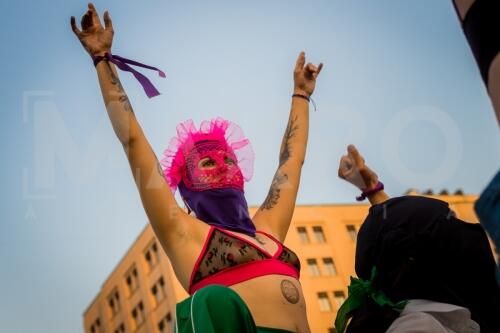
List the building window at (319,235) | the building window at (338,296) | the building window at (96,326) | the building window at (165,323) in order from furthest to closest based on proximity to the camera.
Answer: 1. the building window at (96,326)
2. the building window at (319,235)
3. the building window at (338,296)
4. the building window at (165,323)

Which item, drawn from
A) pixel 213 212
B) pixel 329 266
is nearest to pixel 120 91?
pixel 213 212

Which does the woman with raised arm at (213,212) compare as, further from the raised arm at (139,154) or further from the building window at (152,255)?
the building window at (152,255)

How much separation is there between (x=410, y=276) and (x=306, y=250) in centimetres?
3716

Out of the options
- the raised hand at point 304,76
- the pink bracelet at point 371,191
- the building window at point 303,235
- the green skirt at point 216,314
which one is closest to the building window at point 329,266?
the building window at point 303,235

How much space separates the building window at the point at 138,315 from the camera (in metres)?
40.1

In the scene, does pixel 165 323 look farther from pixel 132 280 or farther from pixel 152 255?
pixel 132 280

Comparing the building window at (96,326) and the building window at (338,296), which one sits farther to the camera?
the building window at (96,326)

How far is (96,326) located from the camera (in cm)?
4788

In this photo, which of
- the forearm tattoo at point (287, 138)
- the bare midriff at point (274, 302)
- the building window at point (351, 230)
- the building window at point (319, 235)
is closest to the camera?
the bare midriff at point (274, 302)

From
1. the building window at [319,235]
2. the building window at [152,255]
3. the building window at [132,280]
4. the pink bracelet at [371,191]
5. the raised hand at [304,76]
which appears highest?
the raised hand at [304,76]

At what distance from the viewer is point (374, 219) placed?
101 inches

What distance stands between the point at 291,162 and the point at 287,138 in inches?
10.8

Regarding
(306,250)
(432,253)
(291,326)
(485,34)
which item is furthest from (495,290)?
(306,250)

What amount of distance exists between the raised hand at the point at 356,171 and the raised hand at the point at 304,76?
0.81m
